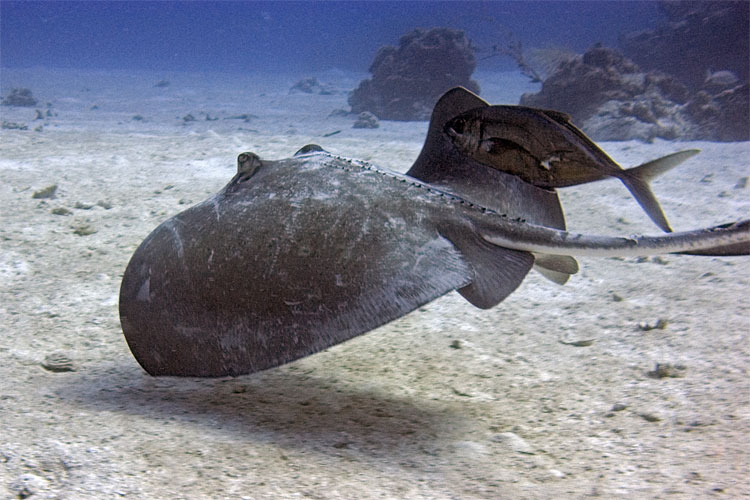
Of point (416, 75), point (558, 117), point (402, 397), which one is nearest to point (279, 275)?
point (402, 397)

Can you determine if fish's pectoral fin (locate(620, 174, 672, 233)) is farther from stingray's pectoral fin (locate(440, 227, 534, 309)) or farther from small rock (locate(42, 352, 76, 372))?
small rock (locate(42, 352, 76, 372))

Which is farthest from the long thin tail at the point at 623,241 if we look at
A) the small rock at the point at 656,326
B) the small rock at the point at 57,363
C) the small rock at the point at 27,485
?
the small rock at the point at 57,363

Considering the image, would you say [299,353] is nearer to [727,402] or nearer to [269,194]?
[269,194]

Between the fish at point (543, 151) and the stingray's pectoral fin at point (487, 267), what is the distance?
641 millimetres

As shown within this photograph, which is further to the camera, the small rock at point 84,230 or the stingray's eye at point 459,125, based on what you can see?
the small rock at point 84,230

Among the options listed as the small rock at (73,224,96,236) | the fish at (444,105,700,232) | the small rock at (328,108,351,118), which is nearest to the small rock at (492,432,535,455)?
the fish at (444,105,700,232)

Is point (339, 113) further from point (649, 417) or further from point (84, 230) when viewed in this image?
point (649, 417)

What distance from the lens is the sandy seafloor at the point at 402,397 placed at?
4.77 feet

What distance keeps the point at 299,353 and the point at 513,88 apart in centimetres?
2833

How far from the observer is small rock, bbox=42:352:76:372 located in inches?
92.7

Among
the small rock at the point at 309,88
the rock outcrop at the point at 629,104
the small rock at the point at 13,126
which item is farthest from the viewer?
the small rock at the point at 309,88

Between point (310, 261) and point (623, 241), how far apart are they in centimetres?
128

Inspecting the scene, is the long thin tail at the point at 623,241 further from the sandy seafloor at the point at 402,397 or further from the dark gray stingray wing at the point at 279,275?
the sandy seafloor at the point at 402,397

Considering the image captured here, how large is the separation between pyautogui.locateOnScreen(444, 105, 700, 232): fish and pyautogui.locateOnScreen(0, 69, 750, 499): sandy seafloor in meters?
0.95
